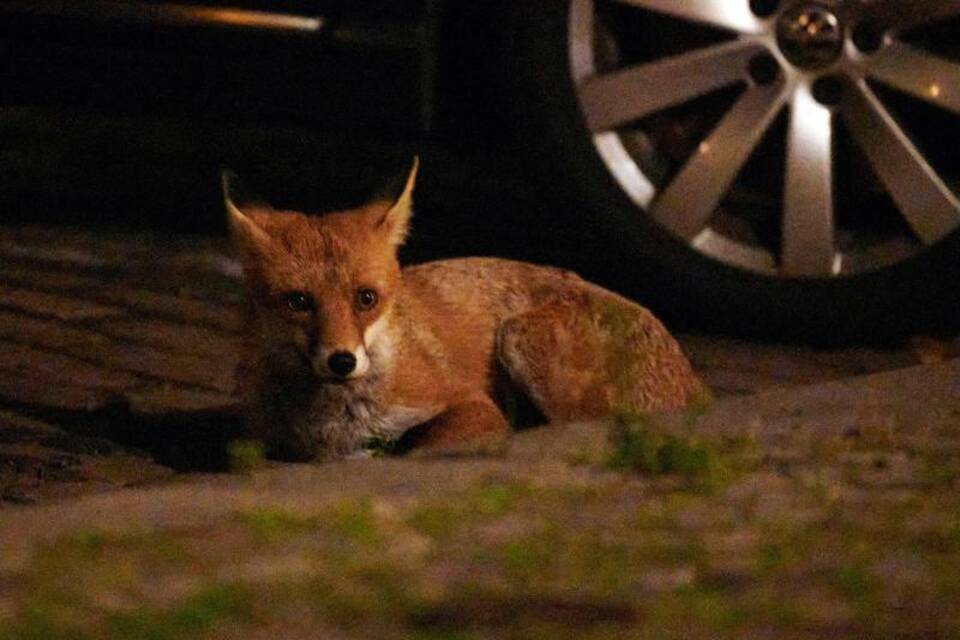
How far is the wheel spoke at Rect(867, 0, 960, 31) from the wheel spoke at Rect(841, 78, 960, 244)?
0.71ft

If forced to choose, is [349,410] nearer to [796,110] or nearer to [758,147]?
[796,110]

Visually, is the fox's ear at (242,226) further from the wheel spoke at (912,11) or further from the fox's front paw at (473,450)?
the wheel spoke at (912,11)

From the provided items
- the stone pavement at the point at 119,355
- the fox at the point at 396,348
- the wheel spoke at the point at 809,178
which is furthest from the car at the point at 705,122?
the fox at the point at 396,348

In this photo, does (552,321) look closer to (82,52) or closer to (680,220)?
(680,220)

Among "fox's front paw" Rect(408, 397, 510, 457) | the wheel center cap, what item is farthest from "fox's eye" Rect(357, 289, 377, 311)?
the wheel center cap

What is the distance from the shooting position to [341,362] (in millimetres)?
Result: 5473

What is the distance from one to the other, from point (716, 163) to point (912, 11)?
2.50 ft

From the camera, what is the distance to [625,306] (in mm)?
6062

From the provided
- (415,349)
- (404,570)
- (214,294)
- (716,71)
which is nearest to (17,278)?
(214,294)

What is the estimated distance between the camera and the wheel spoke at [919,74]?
6.42 m

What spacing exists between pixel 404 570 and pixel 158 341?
3147 millimetres

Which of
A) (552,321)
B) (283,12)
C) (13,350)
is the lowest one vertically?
(13,350)

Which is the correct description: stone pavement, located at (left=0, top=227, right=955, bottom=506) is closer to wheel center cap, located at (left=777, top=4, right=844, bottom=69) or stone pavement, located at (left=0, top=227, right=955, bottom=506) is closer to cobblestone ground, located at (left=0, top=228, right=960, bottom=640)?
cobblestone ground, located at (left=0, top=228, right=960, bottom=640)

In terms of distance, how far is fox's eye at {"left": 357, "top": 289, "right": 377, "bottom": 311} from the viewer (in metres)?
5.66
